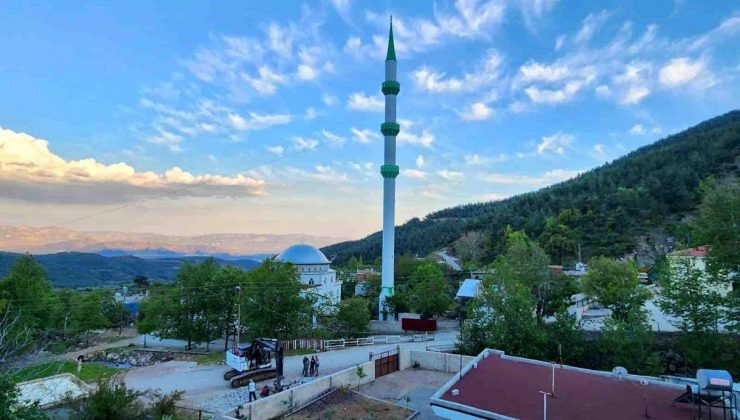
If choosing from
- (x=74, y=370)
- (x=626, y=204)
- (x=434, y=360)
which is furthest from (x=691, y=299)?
(x=626, y=204)

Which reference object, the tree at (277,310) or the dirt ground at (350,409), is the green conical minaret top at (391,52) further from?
the dirt ground at (350,409)

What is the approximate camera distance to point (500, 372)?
15023 millimetres

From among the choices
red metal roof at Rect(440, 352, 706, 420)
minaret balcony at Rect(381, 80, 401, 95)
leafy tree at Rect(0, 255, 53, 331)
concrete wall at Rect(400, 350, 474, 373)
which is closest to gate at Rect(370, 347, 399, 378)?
concrete wall at Rect(400, 350, 474, 373)

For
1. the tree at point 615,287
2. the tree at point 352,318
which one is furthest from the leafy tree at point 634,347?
the tree at point 352,318

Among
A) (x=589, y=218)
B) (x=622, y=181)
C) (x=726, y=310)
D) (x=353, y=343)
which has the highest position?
(x=622, y=181)

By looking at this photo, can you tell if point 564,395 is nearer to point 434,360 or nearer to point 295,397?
point 295,397

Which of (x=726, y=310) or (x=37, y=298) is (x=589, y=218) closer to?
(x=726, y=310)

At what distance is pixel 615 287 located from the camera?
2920 centimetres

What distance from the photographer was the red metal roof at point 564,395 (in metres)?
11.4

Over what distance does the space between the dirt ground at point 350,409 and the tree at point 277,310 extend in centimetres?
1166

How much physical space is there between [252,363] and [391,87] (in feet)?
116

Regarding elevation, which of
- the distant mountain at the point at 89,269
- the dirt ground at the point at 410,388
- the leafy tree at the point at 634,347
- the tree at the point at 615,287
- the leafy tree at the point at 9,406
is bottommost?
the distant mountain at the point at 89,269

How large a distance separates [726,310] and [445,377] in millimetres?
13991

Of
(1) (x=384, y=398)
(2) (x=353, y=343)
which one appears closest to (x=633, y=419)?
(1) (x=384, y=398)
